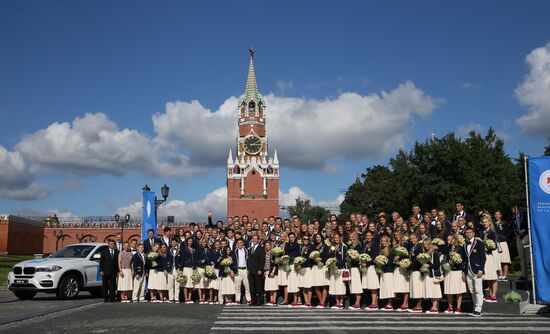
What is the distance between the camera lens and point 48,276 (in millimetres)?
16750

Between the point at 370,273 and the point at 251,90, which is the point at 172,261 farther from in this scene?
the point at 251,90

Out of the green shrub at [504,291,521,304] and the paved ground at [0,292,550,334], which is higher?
the green shrub at [504,291,521,304]

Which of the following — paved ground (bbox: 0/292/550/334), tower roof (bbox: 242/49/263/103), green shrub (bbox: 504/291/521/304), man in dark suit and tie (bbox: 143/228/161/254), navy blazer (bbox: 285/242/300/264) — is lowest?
paved ground (bbox: 0/292/550/334)

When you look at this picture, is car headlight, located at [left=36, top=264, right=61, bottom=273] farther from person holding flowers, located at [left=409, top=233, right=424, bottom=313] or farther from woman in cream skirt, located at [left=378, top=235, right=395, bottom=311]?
person holding flowers, located at [left=409, top=233, right=424, bottom=313]

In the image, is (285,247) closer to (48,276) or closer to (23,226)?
(48,276)

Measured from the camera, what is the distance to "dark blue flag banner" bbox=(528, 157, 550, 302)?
40.7 feet

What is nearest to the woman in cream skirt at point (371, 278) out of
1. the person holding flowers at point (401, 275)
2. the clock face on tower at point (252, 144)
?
the person holding flowers at point (401, 275)

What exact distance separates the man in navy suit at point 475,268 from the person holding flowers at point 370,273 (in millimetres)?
2254

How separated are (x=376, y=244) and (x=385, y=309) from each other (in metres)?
1.64

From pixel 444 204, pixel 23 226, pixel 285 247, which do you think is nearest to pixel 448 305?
pixel 285 247

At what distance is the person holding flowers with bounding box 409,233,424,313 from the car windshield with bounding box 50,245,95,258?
1047cm

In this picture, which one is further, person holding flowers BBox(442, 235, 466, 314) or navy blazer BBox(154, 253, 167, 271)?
navy blazer BBox(154, 253, 167, 271)

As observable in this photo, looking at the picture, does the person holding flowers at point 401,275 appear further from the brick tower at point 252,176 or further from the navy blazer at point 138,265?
the brick tower at point 252,176

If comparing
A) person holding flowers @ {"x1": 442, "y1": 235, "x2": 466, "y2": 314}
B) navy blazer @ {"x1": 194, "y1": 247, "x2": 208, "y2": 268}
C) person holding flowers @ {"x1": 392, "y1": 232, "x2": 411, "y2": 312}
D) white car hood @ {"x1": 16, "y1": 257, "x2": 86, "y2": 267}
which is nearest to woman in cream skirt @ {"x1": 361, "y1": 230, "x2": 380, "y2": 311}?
person holding flowers @ {"x1": 392, "y1": 232, "x2": 411, "y2": 312}
